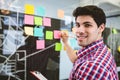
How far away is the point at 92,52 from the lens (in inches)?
40.2

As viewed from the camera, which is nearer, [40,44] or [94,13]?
[94,13]

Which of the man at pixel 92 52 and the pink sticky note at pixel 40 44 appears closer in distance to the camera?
the man at pixel 92 52

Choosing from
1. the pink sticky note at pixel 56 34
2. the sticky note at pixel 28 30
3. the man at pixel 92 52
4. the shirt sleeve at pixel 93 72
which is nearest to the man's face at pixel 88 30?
the man at pixel 92 52

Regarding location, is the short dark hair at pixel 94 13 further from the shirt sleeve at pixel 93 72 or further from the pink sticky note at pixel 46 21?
the pink sticky note at pixel 46 21

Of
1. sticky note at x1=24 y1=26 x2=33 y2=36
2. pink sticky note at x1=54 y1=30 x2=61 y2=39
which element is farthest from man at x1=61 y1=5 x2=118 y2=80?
pink sticky note at x1=54 y1=30 x2=61 y2=39

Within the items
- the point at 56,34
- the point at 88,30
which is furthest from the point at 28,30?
the point at 88,30

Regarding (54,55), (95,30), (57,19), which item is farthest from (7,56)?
(95,30)

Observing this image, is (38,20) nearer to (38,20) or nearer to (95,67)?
(38,20)

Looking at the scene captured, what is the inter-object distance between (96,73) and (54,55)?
3.49 feet

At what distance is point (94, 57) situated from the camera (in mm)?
950

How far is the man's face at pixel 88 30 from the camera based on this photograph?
1.08 m

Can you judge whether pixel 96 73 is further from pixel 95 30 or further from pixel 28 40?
pixel 28 40

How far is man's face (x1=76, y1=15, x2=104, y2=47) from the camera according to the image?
1.08 m

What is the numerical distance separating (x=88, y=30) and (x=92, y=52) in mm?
134
